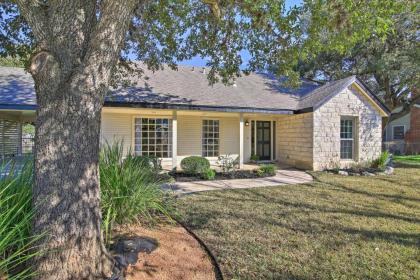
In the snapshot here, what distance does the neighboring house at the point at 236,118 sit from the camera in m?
10.5

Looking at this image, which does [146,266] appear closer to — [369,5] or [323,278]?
[323,278]

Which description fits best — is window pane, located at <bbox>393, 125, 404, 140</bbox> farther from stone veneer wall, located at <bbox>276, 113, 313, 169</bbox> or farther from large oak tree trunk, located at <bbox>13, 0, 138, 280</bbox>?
large oak tree trunk, located at <bbox>13, 0, 138, 280</bbox>

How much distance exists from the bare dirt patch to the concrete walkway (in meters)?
3.08

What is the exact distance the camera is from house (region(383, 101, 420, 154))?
22031mm

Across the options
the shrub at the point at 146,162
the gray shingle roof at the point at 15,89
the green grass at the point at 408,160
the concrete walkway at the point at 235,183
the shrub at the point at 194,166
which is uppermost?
the gray shingle roof at the point at 15,89

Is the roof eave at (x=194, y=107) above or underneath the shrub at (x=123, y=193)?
above

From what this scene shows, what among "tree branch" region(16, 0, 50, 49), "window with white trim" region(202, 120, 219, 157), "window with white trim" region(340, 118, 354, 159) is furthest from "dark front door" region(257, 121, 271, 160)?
"tree branch" region(16, 0, 50, 49)

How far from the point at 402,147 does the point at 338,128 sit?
1602 cm

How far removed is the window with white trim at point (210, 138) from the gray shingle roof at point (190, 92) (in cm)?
182

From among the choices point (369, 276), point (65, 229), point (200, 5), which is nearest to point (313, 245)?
point (369, 276)

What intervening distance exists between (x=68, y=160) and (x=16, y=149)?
1567 centimetres

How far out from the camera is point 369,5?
A: 4902 millimetres

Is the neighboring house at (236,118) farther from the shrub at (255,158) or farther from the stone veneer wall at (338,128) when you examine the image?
the shrub at (255,158)

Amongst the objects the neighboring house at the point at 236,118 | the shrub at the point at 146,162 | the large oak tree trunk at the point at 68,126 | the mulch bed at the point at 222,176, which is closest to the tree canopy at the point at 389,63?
the neighboring house at the point at 236,118
